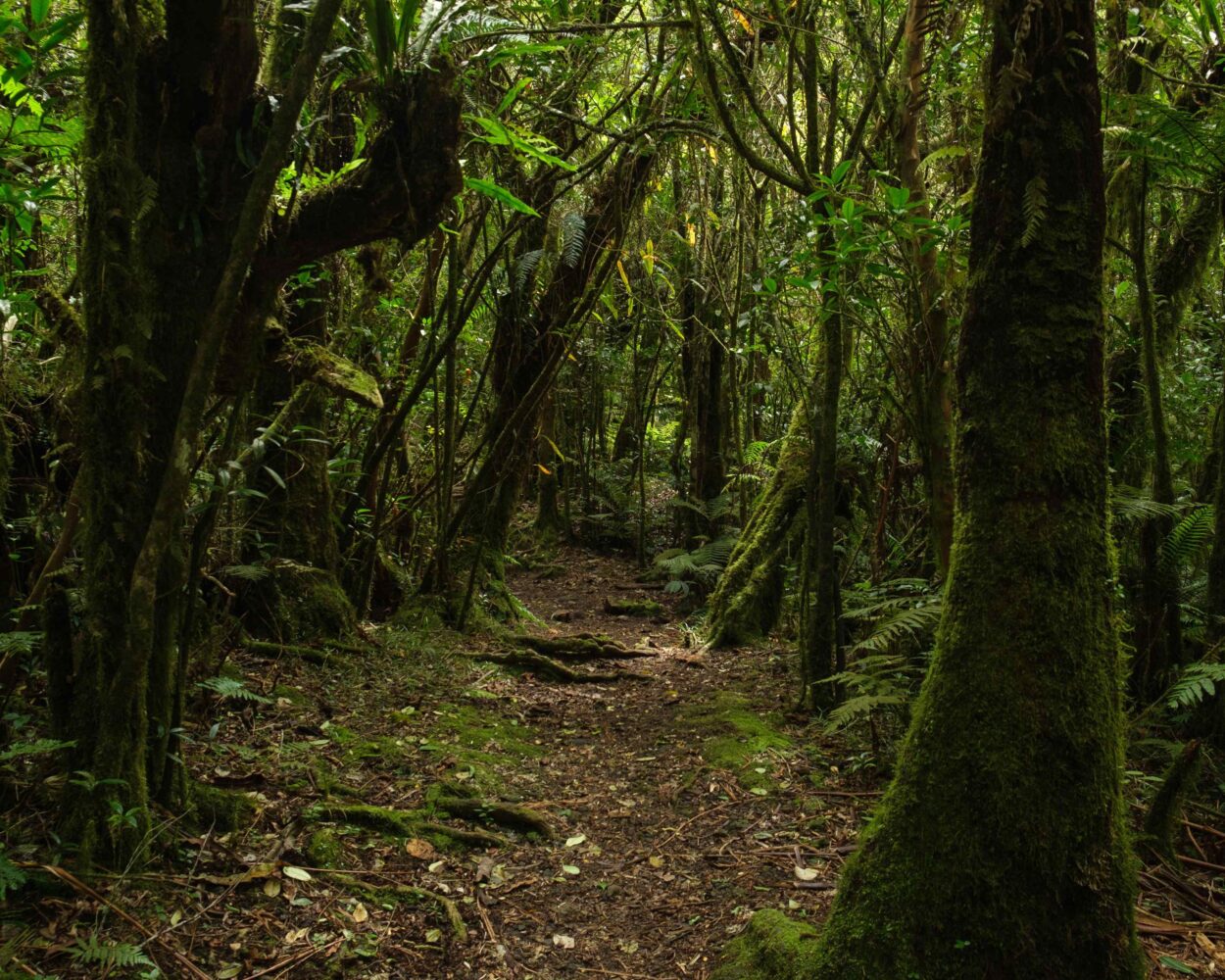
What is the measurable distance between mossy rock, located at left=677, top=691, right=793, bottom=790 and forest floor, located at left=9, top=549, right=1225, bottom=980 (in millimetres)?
20

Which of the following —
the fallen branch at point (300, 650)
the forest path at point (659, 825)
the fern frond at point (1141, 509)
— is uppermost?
the fern frond at point (1141, 509)

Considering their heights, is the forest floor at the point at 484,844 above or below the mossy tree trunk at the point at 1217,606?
below

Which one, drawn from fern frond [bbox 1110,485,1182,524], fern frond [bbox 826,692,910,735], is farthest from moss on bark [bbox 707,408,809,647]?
fern frond [bbox 826,692,910,735]

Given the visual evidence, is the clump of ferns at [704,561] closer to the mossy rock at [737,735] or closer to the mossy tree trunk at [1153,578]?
the mossy rock at [737,735]

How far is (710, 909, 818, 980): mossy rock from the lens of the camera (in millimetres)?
2433

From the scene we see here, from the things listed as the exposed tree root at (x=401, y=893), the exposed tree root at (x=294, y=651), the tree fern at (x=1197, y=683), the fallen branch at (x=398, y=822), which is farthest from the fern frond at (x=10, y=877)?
the tree fern at (x=1197, y=683)

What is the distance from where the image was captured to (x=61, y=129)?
2.95 m

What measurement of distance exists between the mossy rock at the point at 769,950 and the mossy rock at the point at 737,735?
4.77 ft

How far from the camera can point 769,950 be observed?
258 cm

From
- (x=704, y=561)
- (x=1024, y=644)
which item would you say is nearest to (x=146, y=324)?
(x=1024, y=644)

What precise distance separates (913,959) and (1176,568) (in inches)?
137

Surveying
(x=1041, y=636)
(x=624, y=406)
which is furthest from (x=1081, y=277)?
(x=624, y=406)

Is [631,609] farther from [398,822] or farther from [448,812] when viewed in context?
[398,822]

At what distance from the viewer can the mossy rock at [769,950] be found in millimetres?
2433
